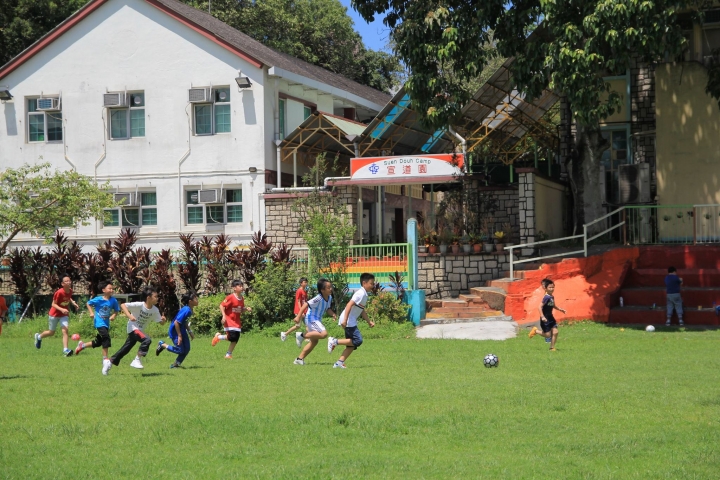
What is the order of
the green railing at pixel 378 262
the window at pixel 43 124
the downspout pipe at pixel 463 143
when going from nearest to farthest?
the green railing at pixel 378 262 → the downspout pipe at pixel 463 143 → the window at pixel 43 124

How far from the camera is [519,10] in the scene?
24.0 meters

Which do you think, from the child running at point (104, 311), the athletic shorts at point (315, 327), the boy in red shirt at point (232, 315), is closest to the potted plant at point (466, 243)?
the boy in red shirt at point (232, 315)

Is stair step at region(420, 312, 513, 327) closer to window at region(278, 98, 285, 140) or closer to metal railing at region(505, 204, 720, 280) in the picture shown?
metal railing at region(505, 204, 720, 280)

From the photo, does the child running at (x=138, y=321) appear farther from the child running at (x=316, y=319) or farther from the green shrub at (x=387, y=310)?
the green shrub at (x=387, y=310)

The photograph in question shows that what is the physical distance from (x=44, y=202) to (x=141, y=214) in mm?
5485

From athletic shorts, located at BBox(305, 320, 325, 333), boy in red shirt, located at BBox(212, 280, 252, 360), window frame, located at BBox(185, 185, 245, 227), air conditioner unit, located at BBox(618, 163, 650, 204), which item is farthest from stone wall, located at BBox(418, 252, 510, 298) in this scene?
athletic shorts, located at BBox(305, 320, 325, 333)

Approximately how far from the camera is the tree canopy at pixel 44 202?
2708cm

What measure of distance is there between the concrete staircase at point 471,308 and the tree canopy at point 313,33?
2365 cm

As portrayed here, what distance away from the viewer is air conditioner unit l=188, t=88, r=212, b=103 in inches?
1256

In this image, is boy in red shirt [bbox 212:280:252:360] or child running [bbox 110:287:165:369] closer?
child running [bbox 110:287:165:369]

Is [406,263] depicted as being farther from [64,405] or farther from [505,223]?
[64,405]

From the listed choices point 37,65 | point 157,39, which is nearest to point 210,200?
point 157,39

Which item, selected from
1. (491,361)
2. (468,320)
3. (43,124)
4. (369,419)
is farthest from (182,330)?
(43,124)

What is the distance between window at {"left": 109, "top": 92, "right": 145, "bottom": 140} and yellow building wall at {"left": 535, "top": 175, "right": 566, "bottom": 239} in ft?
47.0
